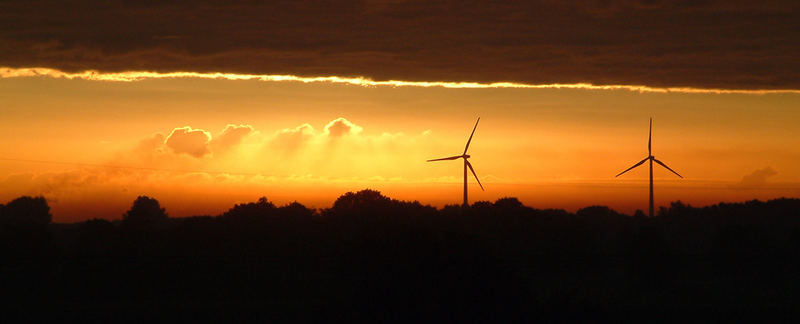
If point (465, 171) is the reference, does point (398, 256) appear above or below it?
below

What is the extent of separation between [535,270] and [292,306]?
3612cm

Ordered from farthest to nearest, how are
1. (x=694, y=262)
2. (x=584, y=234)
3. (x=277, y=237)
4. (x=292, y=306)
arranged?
(x=584, y=234) < (x=277, y=237) < (x=694, y=262) < (x=292, y=306)

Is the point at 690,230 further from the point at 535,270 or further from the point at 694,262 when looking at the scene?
the point at 535,270

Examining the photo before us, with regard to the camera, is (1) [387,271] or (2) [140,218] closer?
(1) [387,271]

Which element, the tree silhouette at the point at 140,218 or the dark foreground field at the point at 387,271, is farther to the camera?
the tree silhouette at the point at 140,218

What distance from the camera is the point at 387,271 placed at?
5700 centimetres

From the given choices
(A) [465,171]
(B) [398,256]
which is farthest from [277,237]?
(B) [398,256]

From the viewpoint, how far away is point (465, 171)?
413 ft

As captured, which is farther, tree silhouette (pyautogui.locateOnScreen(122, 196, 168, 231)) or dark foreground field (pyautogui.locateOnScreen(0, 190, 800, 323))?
tree silhouette (pyautogui.locateOnScreen(122, 196, 168, 231))

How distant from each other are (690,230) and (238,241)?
4307 inches

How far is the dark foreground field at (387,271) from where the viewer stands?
5709 cm

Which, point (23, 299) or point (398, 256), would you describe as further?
point (23, 299)

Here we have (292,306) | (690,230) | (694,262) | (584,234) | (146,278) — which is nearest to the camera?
(292,306)

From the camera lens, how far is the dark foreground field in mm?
57094
